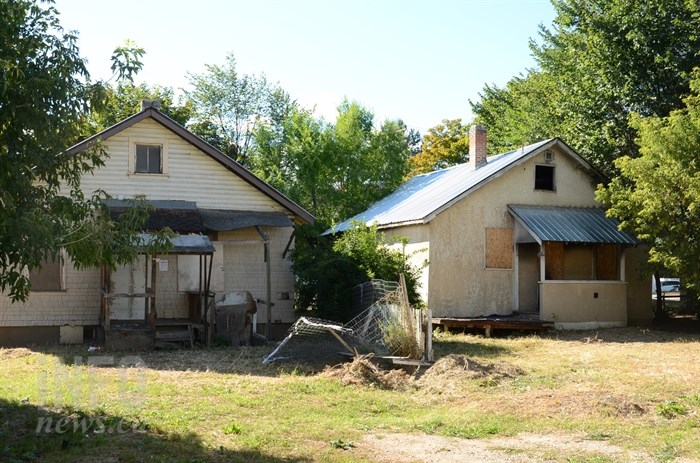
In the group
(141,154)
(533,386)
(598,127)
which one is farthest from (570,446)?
(598,127)

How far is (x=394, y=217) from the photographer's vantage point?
25.2 meters

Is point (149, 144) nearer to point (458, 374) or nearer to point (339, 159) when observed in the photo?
point (458, 374)

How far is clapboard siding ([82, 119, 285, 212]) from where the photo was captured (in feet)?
65.9

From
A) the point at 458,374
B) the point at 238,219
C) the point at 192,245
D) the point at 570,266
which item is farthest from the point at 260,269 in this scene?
the point at 570,266

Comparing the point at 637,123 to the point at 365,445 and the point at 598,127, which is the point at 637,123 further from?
the point at 365,445

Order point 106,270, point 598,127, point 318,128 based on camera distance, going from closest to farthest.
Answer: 1. point 106,270
2. point 598,127
3. point 318,128

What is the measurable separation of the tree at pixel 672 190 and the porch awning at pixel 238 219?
978cm

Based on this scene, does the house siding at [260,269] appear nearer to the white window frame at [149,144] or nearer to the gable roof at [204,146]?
the gable roof at [204,146]

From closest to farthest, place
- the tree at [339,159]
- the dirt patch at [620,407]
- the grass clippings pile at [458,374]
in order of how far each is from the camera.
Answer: the dirt patch at [620,407], the grass clippings pile at [458,374], the tree at [339,159]

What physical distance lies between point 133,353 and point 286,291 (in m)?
5.27

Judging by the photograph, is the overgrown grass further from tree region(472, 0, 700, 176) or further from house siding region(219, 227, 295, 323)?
tree region(472, 0, 700, 176)

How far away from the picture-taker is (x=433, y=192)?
2631 cm

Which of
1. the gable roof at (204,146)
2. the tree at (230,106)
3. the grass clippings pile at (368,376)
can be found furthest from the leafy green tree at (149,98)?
the grass clippings pile at (368,376)

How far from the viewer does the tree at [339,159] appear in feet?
124
